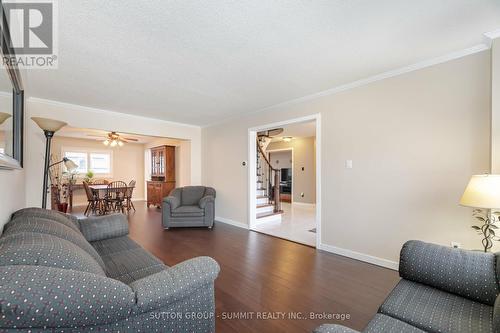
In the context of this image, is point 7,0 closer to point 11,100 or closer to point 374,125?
point 11,100

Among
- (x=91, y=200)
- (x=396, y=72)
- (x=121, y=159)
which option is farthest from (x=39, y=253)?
(x=121, y=159)

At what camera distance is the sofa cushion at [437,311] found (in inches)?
44.7

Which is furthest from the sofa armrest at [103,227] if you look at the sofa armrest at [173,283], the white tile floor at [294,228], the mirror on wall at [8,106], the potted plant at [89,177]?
the potted plant at [89,177]

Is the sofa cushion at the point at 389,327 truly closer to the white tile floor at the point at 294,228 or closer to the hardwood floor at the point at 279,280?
the hardwood floor at the point at 279,280

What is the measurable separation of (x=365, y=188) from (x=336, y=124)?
3.28 ft

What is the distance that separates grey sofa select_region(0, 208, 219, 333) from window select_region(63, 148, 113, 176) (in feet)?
25.5

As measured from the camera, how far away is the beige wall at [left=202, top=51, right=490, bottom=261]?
2.29 meters

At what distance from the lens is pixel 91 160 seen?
Result: 8094mm

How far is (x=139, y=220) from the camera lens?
5.52 meters

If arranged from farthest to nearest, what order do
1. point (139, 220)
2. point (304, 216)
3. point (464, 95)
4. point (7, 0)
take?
point (304, 216) → point (139, 220) → point (464, 95) → point (7, 0)

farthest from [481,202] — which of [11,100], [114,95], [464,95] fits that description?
[114,95]

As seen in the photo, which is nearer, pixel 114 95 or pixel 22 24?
pixel 22 24

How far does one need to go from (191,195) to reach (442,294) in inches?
183

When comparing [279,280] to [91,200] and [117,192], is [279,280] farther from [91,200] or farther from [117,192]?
[91,200]
